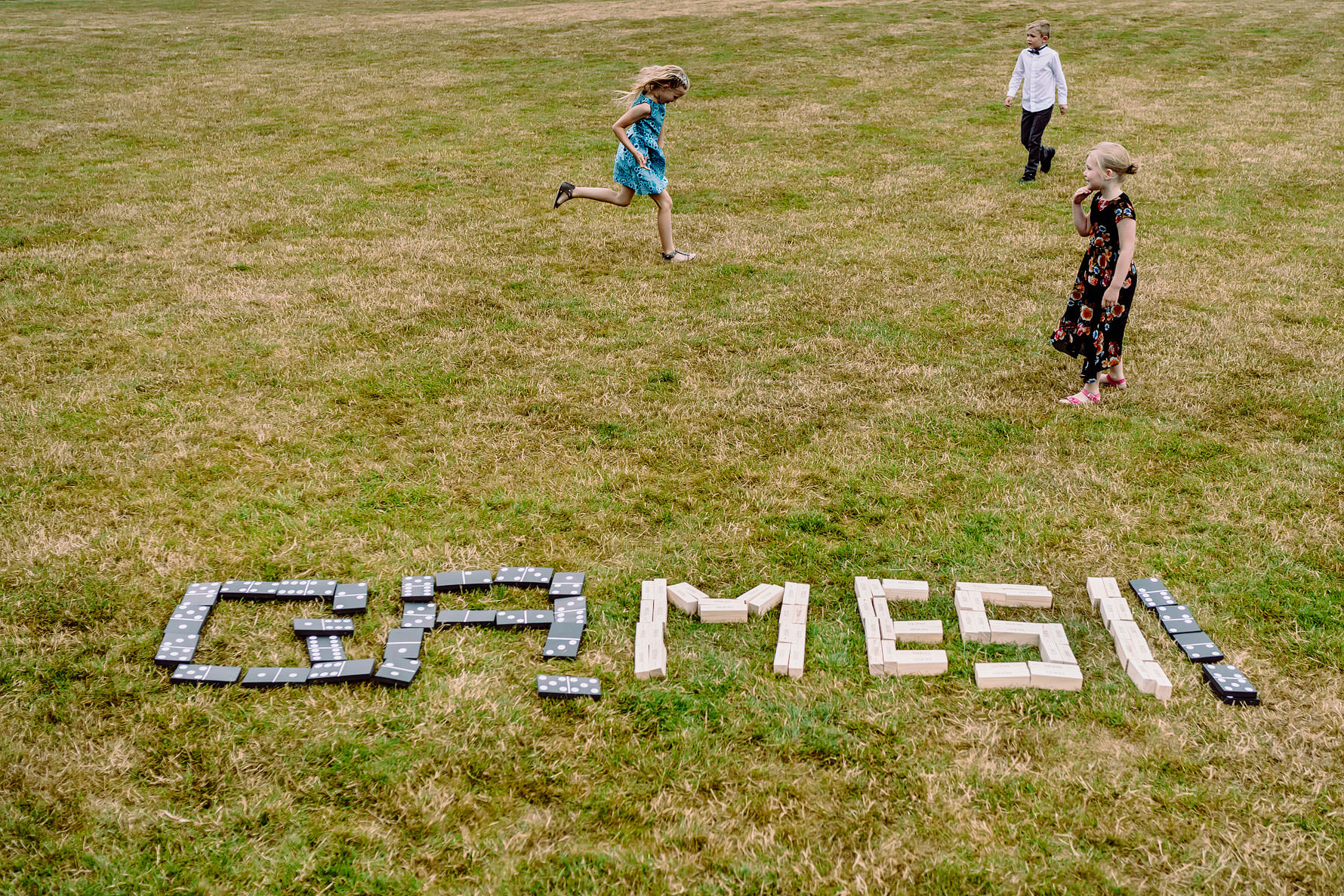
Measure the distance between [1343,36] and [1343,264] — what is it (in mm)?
19517

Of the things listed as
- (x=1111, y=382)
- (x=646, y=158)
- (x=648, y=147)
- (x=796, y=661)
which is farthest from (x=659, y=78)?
(x=796, y=661)

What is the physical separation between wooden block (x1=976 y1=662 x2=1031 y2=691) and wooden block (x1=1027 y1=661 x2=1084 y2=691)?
0.03m

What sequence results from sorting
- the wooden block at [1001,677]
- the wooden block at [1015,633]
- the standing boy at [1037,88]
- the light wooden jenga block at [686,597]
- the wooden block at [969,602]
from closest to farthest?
the wooden block at [1001,677], the wooden block at [1015,633], the wooden block at [969,602], the light wooden jenga block at [686,597], the standing boy at [1037,88]

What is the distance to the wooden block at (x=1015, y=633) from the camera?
533 centimetres

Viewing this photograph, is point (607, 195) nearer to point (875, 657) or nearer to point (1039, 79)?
point (1039, 79)

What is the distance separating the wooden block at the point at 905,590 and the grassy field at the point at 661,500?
0.58 feet

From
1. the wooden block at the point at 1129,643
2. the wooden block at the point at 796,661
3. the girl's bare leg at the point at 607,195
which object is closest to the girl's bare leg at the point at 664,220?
the girl's bare leg at the point at 607,195

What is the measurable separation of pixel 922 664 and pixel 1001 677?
39 centimetres

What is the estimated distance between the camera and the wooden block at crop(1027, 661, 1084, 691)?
4992mm

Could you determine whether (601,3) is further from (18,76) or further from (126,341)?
(126,341)

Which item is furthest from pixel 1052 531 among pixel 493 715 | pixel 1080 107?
pixel 1080 107

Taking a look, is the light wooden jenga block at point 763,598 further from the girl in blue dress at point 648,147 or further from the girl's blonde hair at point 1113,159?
the girl in blue dress at point 648,147

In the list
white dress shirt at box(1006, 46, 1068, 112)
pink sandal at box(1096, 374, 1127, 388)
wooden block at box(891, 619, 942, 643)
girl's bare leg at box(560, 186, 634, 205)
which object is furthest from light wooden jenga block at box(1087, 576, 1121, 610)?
white dress shirt at box(1006, 46, 1068, 112)

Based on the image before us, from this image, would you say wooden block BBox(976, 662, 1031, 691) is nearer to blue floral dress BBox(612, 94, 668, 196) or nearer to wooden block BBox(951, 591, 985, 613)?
wooden block BBox(951, 591, 985, 613)
